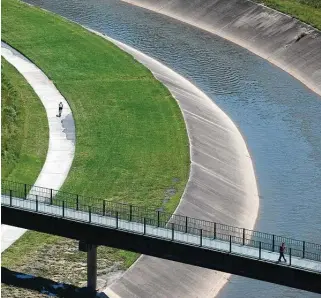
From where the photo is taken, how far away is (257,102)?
391 ft

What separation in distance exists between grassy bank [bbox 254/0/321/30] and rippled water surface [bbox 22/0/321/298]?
8.59 m

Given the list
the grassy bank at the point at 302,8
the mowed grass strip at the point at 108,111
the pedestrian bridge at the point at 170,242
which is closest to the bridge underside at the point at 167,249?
the pedestrian bridge at the point at 170,242

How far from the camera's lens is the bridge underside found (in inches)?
2603

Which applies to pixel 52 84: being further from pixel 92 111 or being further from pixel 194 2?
pixel 194 2

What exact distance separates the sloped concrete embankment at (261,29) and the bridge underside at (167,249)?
56085 mm

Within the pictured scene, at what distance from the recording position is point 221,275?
255ft

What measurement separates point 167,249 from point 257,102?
170 ft

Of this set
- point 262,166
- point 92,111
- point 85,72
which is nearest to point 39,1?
point 85,72

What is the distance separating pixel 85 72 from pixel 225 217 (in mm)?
40938

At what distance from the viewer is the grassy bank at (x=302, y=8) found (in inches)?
5522

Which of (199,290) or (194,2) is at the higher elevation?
(194,2)

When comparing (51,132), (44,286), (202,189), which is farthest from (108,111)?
(44,286)

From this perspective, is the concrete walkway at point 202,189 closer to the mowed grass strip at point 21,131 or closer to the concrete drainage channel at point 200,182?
the concrete drainage channel at point 200,182

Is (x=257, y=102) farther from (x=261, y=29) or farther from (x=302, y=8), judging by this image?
(x=302, y=8)
